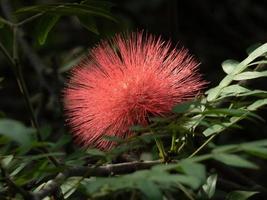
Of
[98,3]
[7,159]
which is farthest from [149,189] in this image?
[98,3]

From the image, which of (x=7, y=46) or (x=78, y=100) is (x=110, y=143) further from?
(x=7, y=46)

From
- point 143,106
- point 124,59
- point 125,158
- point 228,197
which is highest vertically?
point 124,59

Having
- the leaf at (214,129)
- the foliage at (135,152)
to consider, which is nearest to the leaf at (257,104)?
the foliage at (135,152)

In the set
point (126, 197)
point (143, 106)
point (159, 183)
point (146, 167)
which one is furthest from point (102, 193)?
point (143, 106)

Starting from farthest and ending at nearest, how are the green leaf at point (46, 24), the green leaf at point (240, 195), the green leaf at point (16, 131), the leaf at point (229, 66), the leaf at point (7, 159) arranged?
1. the leaf at point (229, 66)
2. the green leaf at point (46, 24)
3. the green leaf at point (240, 195)
4. the leaf at point (7, 159)
5. the green leaf at point (16, 131)

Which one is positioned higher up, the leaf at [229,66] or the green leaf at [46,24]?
the green leaf at [46,24]

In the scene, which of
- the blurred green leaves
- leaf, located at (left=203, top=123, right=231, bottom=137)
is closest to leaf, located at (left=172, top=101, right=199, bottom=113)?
leaf, located at (left=203, top=123, right=231, bottom=137)

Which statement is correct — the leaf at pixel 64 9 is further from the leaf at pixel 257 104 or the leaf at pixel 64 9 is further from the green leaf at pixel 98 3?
the leaf at pixel 257 104
